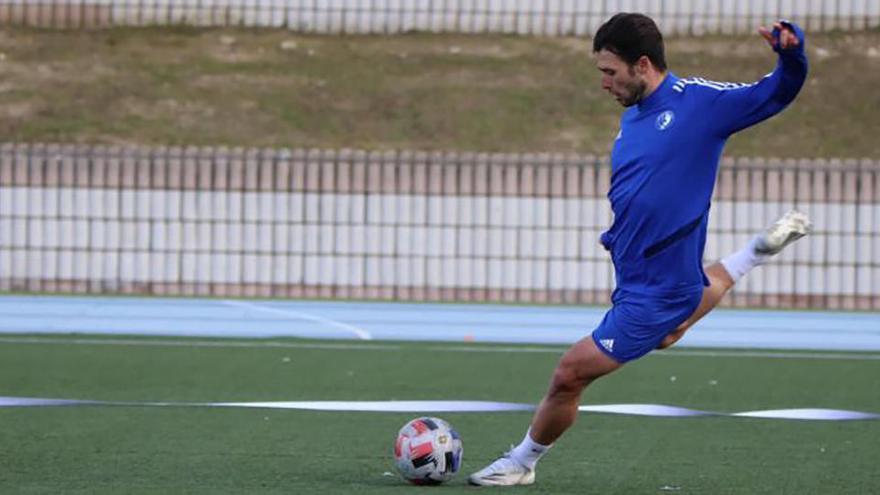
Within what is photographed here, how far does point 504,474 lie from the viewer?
7.39m

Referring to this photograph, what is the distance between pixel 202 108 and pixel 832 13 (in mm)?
8147

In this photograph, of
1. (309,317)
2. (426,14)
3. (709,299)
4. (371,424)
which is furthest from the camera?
(426,14)

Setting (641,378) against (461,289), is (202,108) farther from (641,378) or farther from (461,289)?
(641,378)

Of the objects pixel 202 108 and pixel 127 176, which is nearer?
pixel 127 176

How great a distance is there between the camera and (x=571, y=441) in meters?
8.91

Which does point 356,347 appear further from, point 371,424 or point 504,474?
point 504,474

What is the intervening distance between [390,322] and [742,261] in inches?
325

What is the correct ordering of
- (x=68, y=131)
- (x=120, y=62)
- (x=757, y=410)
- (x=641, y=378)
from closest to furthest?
(x=757, y=410)
(x=641, y=378)
(x=68, y=131)
(x=120, y=62)

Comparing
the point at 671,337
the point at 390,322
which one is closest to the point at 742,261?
the point at 671,337

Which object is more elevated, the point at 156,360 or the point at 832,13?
the point at 832,13

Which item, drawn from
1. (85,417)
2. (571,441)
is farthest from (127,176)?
(571,441)

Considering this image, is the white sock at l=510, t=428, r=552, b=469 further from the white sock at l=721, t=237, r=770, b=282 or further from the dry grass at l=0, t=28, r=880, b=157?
the dry grass at l=0, t=28, r=880, b=157

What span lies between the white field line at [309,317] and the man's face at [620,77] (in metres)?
7.77

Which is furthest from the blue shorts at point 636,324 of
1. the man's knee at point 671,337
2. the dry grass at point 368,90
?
the dry grass at point 368,90
